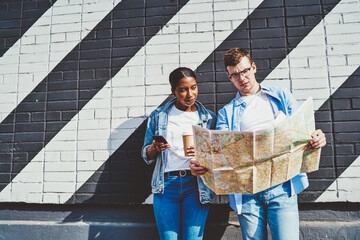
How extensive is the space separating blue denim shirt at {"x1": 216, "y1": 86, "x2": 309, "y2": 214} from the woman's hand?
0.45 m

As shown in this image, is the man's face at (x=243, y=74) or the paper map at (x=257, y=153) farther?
the man's face at (x=243, y=74)

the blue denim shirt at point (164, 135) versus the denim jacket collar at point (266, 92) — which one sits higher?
the denim jacket collar at point (266, 92)

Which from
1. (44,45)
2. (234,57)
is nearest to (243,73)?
(234,57)

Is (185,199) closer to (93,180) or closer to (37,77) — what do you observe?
(93,180)

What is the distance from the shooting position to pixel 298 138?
144 cm

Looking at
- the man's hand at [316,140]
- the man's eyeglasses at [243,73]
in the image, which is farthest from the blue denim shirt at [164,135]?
the man's hand at [316,140]

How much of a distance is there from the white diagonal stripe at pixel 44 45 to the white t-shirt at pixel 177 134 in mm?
1633

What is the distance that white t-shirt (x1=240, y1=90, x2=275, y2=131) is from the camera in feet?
5.69

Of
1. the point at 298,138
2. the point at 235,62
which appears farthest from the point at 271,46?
the point at 298,138

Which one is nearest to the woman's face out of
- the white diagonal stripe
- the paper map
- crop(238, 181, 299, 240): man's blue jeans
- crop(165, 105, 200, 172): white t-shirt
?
crop(165, 105, 200, 172): white t-shirt

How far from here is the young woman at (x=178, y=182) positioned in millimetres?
1839

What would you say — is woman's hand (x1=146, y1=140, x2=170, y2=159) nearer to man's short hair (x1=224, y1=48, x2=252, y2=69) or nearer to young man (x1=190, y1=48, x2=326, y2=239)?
young man (x1=190, y1=48, x2=326, y2=239)

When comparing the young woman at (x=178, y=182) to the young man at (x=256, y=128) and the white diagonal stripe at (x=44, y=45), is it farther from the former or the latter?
the white diagonal stripe at (x=44, y=45)

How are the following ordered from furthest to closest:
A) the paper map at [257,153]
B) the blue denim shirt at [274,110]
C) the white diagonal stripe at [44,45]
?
the white diagonal stripe at [44,45] < the blue denim shirt at [274,110] < the paper map at [257,153]
